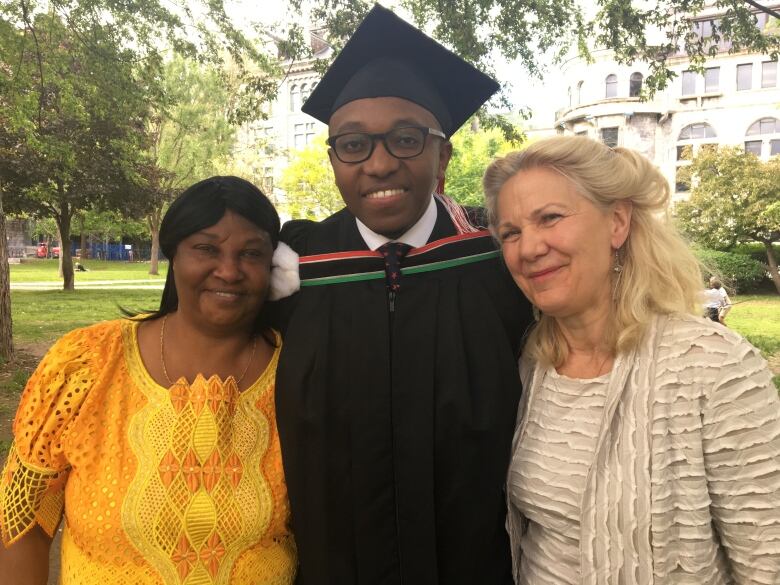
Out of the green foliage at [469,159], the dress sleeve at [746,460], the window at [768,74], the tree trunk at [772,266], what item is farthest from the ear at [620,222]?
the window at [768,74]

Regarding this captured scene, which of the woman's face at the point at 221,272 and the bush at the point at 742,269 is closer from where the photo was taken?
the woman's face at the point at 221,272

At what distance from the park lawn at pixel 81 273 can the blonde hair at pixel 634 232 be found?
22.8 meters

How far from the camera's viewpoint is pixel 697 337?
162cm

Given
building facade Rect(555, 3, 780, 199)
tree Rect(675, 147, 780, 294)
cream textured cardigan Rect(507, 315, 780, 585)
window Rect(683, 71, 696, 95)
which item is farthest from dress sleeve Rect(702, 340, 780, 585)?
window Rect(683, 71, 696, 95)

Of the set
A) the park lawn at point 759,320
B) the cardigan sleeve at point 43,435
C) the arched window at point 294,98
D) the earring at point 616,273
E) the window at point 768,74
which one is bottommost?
the park lawn at point 759,320

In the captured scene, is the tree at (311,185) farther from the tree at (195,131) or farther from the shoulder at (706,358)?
the shoulder at (706,358)

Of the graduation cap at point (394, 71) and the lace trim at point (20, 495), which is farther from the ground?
the graduation cap at point (394, 71)

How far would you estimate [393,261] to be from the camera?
189 cm

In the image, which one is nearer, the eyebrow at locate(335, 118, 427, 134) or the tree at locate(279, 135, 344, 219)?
the eyebrow at locate(335, 118, 427, 134)

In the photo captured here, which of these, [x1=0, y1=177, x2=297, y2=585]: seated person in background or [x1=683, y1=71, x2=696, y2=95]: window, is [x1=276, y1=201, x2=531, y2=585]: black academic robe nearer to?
[x1=0, y1=177, x2=297, y2=585]: seated person in background

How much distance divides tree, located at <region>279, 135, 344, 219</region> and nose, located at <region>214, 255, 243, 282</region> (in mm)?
25918

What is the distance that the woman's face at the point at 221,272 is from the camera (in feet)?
5.79

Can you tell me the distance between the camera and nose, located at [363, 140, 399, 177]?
1848 millimetres

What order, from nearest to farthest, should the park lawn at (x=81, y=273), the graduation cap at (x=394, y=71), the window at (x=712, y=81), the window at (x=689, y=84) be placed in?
1. the graduation cap at (x=394, y=71)
2. the park lawn at (x=81, y=273)
3. the window at (x=712, y=81)
4. the window at (x=689, y=84)
